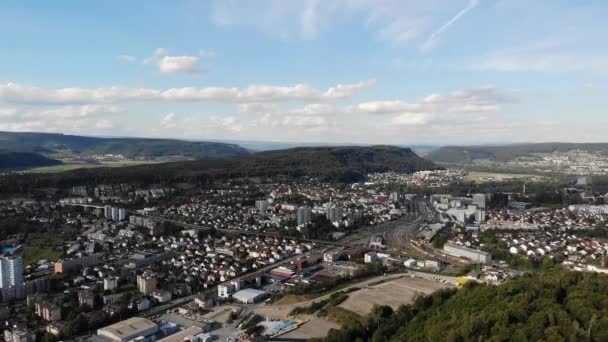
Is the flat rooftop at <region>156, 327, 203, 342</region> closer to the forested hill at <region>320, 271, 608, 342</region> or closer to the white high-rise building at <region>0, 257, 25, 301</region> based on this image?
the forested hill at <region>320, 271, 608, 342</region>

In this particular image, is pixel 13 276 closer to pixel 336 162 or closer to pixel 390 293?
pixel 390 293

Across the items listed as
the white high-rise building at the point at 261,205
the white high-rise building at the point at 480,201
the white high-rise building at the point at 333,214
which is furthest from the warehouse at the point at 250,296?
the white high-rise building at the point at 480,201

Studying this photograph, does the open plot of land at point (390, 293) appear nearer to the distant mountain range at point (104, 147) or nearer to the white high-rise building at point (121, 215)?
the white high-rise building at point (121, 215)

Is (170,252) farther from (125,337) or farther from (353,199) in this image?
(353,199)

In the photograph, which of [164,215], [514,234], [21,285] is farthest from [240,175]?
[21,285]

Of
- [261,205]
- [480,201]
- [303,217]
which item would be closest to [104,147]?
[261,205]

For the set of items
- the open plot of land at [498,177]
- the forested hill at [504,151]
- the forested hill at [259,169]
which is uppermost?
the forested hill at [504,151]

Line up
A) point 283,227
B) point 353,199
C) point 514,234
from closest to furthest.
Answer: point 514,234
point 283,227
point 353,199
